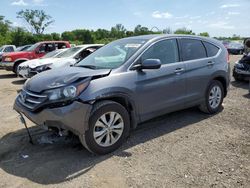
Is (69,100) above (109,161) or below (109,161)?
above

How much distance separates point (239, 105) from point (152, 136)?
9.75ft

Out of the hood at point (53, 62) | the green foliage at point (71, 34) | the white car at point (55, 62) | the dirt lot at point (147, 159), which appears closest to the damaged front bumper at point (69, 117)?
the dirt lot at point (147, 159)

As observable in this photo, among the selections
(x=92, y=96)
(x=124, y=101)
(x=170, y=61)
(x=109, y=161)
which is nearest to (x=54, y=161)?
(x=109, y=161)

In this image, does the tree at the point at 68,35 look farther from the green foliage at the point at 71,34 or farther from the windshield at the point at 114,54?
the windshield at the point at 114,54

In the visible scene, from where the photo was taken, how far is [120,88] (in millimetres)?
4383

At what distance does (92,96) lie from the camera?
4.09 metres

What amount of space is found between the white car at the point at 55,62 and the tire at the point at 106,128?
21.6 feet

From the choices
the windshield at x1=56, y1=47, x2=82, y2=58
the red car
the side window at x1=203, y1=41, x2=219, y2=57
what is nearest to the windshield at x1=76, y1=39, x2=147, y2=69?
the side window at x1=203, y1=41, x2=219, y2=57

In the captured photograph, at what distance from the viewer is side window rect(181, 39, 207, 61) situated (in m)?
5.55

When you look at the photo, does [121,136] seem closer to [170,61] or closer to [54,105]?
[54,105]

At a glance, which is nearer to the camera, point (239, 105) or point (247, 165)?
point (247, 165)

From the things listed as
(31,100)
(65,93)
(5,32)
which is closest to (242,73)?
(65,93)

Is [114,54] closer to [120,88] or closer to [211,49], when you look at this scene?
[120,88]

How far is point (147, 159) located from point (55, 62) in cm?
754
